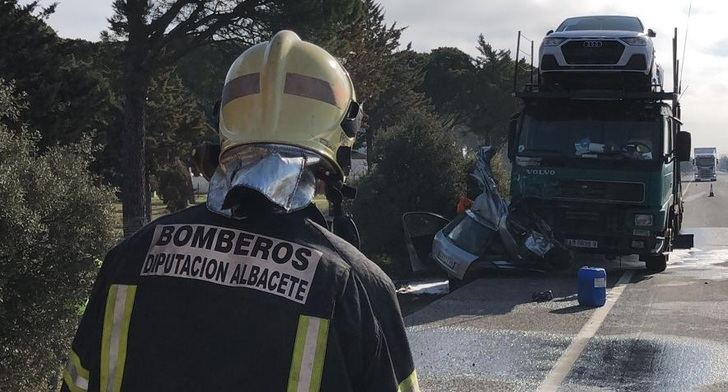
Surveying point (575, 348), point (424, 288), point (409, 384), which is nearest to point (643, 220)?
point (424, 288)

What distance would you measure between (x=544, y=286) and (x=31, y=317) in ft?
25.2

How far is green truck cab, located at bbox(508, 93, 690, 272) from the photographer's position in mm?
11609

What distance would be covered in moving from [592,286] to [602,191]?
280 centimetres

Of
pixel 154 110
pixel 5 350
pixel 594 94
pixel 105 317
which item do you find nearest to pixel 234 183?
pixel 105 317

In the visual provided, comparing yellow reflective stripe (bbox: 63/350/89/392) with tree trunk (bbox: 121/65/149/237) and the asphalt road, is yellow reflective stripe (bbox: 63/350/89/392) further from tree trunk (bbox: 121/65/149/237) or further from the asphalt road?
tree trunk (bbox: 121/65/149/237)

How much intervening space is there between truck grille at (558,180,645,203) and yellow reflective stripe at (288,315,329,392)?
35.6 feet

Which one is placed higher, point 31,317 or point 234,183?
point 234,183

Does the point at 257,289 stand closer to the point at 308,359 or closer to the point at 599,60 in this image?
the point at 308,359

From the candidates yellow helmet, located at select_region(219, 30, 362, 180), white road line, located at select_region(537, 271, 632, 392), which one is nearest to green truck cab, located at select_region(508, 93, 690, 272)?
white road line, located at select_region(537, 271, 632, 392)

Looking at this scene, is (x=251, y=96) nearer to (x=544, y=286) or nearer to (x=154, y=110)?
(x=544, y=286)

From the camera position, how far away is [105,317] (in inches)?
69.3

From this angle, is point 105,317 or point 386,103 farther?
point 386,103

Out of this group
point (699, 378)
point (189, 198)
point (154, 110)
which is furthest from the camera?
point (189, 198)

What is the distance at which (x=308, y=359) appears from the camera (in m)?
1.57
